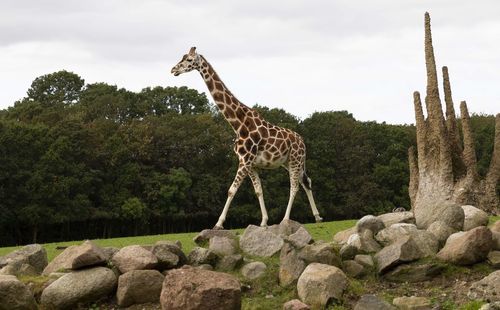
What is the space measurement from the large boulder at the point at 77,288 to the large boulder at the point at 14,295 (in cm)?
30

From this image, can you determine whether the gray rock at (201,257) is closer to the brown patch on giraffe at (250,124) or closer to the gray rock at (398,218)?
the brown patch on giraffe at (250,124)

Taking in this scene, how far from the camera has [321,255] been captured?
A: 15695mm

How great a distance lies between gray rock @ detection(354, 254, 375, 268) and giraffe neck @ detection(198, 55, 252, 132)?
555 centimetres

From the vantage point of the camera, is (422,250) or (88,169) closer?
(422,250)

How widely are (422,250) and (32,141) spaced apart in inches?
1347

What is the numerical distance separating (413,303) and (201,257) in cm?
501

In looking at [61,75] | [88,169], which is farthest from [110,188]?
[61,75]

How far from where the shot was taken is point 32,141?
4588cm

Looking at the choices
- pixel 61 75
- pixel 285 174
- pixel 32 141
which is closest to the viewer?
pixel 32 141

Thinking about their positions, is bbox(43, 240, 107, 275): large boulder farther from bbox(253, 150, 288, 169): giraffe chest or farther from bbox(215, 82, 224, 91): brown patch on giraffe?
bbox(215, 82, 224, 91): brown patch on giraffe

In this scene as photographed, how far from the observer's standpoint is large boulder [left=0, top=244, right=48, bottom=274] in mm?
17031

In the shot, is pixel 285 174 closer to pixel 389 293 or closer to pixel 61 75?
pixel 61 75

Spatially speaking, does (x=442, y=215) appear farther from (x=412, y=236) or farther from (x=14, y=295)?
(x=14, y=295)

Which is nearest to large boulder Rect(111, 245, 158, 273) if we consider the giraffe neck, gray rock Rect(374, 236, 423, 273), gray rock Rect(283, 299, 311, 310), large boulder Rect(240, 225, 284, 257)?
large boulder Rect(240, 225, 284, 257)
